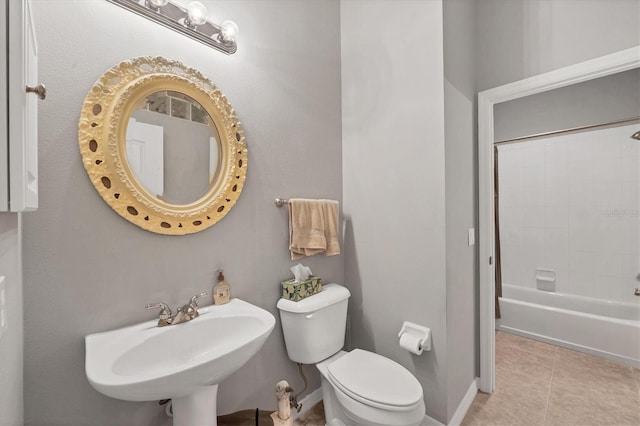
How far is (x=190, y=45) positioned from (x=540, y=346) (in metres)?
3.45

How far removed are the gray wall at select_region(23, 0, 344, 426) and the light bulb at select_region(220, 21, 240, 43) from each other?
98mm

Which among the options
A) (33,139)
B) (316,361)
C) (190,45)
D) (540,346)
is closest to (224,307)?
(316,361)

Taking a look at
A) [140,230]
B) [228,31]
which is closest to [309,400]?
[140,230]

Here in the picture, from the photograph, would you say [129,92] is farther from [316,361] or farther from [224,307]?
[316,361]

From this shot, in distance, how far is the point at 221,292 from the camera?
1329 mm

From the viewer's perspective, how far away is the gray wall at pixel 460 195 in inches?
61.6

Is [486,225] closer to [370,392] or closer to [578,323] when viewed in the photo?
[370,392]

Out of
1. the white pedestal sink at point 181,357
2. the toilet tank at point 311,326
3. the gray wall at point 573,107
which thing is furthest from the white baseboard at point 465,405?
the gray wall at point 573,107

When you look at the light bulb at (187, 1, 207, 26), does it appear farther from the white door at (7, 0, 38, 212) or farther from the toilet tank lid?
the toilet tank lid

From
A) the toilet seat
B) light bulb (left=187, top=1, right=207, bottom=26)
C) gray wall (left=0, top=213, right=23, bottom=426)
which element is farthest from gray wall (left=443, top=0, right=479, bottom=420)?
gray wall (left=0, top=213, right=23, bottom=426)

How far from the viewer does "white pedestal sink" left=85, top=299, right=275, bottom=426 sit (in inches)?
31.3

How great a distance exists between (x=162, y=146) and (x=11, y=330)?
0.76 metres

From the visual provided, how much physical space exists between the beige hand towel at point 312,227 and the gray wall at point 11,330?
107 centimetres

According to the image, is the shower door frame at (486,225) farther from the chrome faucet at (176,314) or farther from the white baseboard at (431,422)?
the chrome faucet at (176,314)
